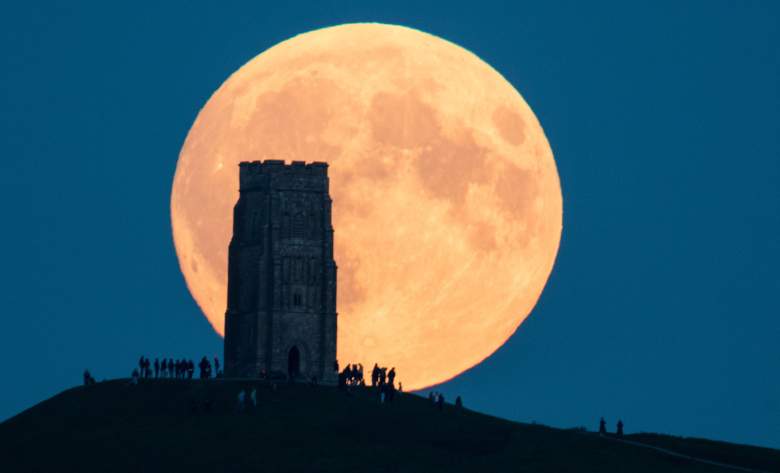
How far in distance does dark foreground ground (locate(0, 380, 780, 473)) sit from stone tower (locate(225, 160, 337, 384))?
13621 mm

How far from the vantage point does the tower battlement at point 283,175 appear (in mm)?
195625

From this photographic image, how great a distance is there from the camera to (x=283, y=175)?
196500mm

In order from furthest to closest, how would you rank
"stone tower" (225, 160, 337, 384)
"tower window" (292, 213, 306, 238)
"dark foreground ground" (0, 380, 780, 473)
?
"tower window" (292, 213, 306, 238) < "stone tower" (225, 160, 337, 384) < "dark foreground ground" (0, 380, 780, 473)

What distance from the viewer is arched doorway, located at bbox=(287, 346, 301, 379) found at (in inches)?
7657

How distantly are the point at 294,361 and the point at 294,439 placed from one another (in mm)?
26481

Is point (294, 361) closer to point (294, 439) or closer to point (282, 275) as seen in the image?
point (282, 275)

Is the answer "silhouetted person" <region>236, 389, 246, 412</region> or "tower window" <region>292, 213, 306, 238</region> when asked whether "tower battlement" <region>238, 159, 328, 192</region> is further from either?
"silhouetted person" <region>236, 389, 246, 412</region>

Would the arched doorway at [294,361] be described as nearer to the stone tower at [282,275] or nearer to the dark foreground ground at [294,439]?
the stone tower at [282,275]

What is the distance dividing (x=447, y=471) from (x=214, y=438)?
14.9m

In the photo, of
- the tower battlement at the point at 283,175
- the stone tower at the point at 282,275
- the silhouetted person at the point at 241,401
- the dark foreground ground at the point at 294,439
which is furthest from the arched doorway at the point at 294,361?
the silhouetted person at the point at 241,401

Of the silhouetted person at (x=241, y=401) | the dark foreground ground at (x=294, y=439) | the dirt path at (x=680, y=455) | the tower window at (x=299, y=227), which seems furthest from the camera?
the tower window at (x=299, y=227)

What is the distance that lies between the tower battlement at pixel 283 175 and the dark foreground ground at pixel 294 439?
1960 centimetres

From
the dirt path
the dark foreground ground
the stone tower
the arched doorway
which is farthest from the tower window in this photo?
the dirt path

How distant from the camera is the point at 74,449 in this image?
16875 centimetres
